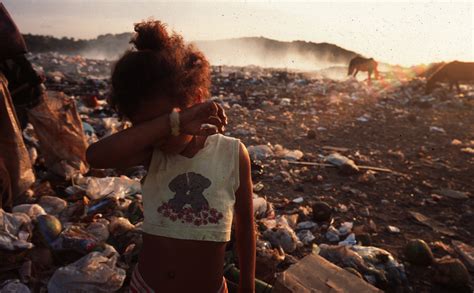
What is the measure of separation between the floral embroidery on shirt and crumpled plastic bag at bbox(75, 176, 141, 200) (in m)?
1.83

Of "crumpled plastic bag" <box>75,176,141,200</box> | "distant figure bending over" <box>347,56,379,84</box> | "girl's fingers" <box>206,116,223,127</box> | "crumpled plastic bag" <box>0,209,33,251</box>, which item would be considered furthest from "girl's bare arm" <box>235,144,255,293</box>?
"distant figure bending over" <box>347,56,379,84</box>

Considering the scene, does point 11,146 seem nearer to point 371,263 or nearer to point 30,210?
point 30,210

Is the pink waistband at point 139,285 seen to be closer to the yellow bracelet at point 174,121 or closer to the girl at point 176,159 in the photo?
the girl at point 176,159

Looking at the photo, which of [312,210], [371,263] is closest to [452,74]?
[312,210]

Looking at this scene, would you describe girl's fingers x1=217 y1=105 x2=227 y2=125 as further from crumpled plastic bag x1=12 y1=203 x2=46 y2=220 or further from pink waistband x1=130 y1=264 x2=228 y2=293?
crumpled plastic bag x1=12 y1=203 x2=46 y2=220

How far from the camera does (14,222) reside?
2219 mm

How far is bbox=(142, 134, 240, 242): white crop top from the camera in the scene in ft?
4.13

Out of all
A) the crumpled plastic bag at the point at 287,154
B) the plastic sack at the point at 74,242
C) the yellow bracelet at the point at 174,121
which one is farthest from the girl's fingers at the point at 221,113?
the crumpled plastic bag at the point at 287,154

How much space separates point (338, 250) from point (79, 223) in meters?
1.80

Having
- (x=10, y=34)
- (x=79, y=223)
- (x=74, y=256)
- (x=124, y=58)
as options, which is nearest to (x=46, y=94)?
(x=10, y=34)

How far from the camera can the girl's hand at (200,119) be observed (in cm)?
107

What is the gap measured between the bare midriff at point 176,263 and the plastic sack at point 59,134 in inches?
87.6

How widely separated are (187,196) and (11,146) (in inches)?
80.2

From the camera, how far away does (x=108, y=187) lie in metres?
3.02
